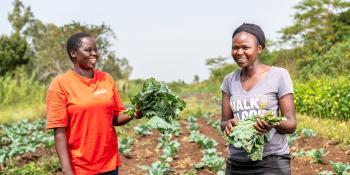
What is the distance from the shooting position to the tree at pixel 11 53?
37906mm

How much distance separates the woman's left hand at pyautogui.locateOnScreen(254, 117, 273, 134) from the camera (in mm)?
3168

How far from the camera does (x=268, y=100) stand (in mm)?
3350

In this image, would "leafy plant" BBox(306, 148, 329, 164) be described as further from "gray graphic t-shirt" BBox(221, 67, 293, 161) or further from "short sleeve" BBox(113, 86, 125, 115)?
"short sleeve" BBox(113, 86, 125, 115)

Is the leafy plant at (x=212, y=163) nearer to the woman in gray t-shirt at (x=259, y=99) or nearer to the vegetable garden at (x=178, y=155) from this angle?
the vegetable garden at (x=178, y=155)

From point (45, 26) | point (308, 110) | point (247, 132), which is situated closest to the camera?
point (247, 132)

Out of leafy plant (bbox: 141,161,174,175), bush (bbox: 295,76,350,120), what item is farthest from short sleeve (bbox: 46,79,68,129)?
bush (bbox: 295,76,350,120)

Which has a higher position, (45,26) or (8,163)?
(45,26)

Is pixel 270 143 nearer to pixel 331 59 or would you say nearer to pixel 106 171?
pixel 106 171

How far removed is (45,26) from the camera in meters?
47.8

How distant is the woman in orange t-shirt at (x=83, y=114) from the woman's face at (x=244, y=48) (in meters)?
0.99

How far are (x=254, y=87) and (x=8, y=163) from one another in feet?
21.3

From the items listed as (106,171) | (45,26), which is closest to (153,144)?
(106,171)

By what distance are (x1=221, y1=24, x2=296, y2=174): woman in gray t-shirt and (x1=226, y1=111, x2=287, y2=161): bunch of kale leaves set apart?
0.27 ft

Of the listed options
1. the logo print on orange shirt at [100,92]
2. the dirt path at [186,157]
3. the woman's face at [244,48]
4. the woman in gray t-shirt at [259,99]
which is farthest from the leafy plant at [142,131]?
the woman's face at [244,48]
